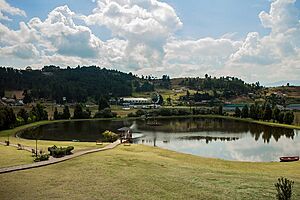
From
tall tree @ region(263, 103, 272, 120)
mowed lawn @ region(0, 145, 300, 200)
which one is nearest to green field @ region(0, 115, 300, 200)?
mowed lawn @ region(0, 145, 300, 200)

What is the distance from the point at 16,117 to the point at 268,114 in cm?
8214

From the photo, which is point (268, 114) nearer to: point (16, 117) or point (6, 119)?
point (16, 117)

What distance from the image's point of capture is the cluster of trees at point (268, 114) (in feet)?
333

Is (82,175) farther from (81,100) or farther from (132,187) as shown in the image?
(81,100)

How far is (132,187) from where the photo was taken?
2277cm

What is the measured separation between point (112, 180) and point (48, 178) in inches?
197

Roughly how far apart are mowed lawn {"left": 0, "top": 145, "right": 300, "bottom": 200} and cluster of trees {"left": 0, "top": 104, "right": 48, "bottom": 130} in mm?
60704

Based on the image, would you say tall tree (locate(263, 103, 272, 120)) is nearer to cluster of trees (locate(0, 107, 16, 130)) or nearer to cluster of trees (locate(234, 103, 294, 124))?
cluster of trees (locate(234, 103, 294, 124))

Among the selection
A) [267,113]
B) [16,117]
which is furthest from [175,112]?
[16,117]

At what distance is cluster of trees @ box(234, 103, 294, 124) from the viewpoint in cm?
10144

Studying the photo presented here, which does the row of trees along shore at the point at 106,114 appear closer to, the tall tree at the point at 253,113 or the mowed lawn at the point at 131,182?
the tall tree at the point at 253,113

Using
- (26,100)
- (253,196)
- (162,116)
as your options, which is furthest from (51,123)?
(253,196)

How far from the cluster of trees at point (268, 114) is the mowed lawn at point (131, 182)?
7472 cm

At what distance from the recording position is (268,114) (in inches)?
4360
